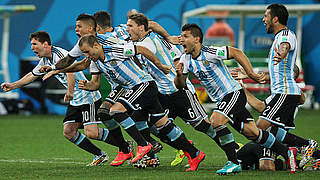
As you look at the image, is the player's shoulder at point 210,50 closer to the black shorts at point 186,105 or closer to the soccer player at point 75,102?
the black shorts at point 186,105

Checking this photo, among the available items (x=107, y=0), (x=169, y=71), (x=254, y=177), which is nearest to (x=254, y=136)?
(x=254, y=177)

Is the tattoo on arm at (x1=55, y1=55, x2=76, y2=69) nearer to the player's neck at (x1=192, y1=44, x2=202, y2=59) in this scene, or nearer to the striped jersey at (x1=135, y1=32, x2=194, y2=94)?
the striped jersey at (x1=135, y1=32, x2=194, y2=94)

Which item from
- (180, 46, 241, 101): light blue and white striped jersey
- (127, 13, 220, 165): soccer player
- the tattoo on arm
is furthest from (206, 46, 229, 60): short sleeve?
the tattoo on arm

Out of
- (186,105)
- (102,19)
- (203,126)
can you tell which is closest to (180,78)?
(186,105)

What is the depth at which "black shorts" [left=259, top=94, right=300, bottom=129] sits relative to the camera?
853cm

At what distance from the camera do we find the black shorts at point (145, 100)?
8789 mm

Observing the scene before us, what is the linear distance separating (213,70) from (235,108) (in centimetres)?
58

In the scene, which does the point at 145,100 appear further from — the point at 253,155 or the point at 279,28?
the point at 279,28

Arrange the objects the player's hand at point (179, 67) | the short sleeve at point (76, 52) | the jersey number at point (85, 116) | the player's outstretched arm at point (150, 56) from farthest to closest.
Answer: the jersey number at point (85, 116), the short sleeve at point (76, 52), the player's outstretched arm at point (150, 56), the player's hand at point (179, 67)

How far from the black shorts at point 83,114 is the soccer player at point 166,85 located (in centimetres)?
79

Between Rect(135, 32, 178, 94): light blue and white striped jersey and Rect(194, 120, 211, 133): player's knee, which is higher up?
Rect(135, 32, 178, 94): light blue and white striped jersey

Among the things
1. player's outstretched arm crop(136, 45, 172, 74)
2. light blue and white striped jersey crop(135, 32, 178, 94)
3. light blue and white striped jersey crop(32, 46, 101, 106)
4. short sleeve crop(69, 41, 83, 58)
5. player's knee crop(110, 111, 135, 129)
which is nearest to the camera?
player's knee crop(110, 111, 135, 129)

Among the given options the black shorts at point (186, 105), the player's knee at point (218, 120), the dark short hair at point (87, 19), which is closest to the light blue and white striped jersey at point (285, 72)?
the player's knee at point (218, 120)

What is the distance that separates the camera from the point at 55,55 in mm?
9656
